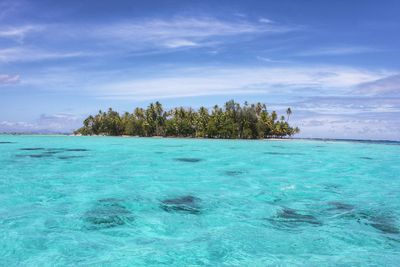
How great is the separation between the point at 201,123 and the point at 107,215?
9767 cm

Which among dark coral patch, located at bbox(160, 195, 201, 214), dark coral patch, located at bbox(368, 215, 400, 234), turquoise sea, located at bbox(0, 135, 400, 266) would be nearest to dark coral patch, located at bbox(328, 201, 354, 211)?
turquoise sea, located at bbox(0, 135, 400, 266)

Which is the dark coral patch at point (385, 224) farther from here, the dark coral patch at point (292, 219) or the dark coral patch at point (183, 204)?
the dark coral patch at point (183, 204)

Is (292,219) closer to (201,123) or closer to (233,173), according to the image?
(233,173)

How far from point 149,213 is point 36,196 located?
17.9ft

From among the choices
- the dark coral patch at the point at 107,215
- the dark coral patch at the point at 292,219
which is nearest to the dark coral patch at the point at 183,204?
the dark coral patch at the point at 107,215

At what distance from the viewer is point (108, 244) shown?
7918mm

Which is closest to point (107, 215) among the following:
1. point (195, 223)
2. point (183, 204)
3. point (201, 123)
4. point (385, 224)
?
point (195, 223)

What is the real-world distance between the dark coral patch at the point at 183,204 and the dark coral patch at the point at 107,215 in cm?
139

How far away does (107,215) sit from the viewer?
33.8 ft

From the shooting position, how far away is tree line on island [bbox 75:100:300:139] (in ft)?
343

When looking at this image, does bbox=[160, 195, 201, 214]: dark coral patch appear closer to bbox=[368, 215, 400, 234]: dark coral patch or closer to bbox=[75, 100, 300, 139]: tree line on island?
bbox=[368, 215, 400, 234]: dark coral patch

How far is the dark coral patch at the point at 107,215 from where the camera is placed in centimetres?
934

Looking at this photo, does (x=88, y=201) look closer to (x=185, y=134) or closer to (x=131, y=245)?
(x=131, y=245)

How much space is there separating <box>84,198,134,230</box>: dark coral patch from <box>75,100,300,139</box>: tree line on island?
92.2m
